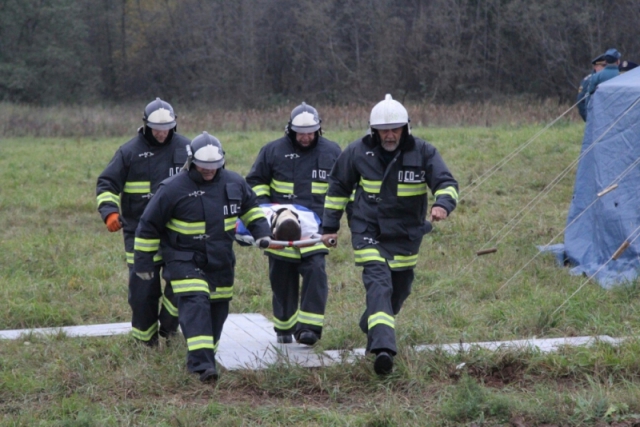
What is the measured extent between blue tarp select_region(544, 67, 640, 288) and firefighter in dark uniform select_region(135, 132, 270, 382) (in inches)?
177

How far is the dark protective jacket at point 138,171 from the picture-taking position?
701 cm

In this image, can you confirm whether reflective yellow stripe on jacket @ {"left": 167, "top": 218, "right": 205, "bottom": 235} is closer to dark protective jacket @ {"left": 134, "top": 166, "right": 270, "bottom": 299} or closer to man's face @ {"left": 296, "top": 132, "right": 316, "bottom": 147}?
dark protective jacket @ {"left": 134, "top": 166, "right": 270, "bottom": 299}

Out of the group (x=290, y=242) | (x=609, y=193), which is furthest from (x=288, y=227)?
(x=609, y=193)

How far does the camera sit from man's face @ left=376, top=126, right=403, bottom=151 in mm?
6211

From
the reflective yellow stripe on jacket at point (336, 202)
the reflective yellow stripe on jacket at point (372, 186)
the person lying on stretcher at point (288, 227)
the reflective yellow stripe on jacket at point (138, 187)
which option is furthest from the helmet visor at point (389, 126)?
the reflective yellow stripe on jacket at point (138, 187)

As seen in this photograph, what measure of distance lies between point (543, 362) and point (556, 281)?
10.8ft

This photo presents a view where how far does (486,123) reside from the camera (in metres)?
22.3

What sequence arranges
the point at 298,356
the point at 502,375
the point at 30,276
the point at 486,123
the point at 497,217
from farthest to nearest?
the point at 486,123 → the point at 497,217 → the point at 30,276 → the point at 298,356 → the point at 502,375

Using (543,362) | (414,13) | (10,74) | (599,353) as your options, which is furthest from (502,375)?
(10,74)

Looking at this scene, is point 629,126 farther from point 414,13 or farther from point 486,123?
point 414,13

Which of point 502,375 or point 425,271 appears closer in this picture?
point 502,375

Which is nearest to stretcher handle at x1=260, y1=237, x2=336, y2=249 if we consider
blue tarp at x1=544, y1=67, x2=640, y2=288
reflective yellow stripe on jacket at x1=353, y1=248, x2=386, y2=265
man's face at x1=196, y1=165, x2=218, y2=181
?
reflective yellow stripe on jacket at x1=353, y1=248, x2=386, y2=265

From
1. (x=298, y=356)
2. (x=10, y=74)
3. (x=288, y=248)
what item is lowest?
(x=10, y=74)

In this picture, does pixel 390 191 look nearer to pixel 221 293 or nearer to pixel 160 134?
pixel 221 293
